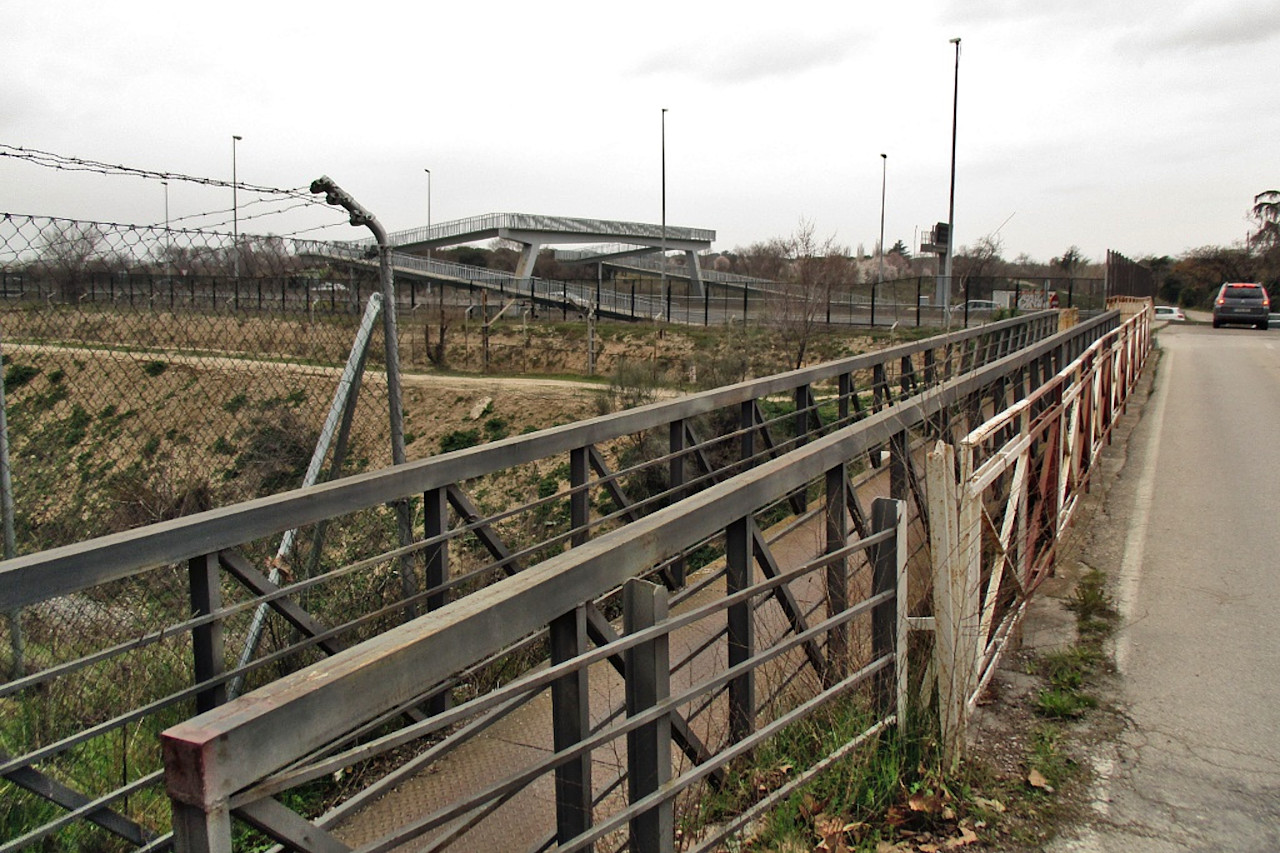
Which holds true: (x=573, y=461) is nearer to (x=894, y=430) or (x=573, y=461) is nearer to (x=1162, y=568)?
(x=894, y=430)

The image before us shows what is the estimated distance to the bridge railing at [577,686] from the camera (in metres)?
1.47

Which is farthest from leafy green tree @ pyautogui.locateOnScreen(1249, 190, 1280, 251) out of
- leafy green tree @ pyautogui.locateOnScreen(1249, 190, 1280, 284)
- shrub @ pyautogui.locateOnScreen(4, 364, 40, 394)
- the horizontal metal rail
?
shrub @ pyautogui.locateOnScreen(4, 364, 40, 394)

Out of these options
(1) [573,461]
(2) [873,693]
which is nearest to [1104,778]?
(2) [873,693]

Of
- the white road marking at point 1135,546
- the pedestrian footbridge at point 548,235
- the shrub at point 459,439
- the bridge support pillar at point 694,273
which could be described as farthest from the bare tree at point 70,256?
the bridge support pillar at point 694,273

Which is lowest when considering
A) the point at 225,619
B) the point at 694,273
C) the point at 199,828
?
the point at 225,619

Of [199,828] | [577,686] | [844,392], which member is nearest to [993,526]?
[577,686]

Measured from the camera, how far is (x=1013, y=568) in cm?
463

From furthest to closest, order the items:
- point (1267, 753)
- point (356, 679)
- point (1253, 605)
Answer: point (1253, 605), point (1267, 753), point (356, 679)

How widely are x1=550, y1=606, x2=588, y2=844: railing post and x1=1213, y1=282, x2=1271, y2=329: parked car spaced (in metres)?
39.2

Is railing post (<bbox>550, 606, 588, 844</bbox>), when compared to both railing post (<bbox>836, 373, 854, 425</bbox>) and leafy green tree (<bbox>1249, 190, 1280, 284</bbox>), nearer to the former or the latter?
railing post (<bbox>836, 373, 854, 425</bbox>)

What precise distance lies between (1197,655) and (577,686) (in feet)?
12.9

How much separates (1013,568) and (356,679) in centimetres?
369

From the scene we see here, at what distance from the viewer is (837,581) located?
11.7 feet

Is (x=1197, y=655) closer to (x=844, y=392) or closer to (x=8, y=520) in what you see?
(x=844, y=392)
